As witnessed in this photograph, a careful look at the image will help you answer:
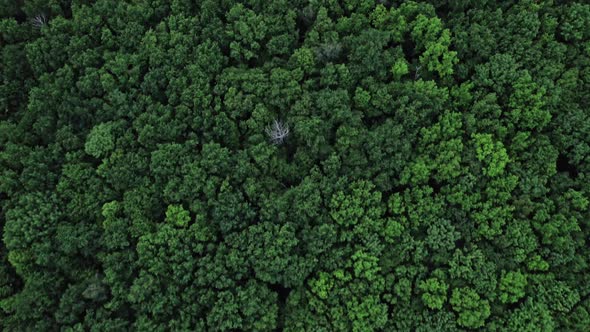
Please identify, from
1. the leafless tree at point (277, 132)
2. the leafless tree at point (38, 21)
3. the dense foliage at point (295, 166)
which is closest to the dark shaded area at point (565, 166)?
the dense foliage at point (295, 166)

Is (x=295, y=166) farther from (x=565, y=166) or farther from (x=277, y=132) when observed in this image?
(x=565, y=166)

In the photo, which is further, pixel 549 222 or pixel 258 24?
pixel 258 24

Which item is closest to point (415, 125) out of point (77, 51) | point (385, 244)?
point (385, 244)

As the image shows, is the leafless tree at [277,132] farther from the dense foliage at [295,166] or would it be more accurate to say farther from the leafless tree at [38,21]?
the leafless tree at [38,21]

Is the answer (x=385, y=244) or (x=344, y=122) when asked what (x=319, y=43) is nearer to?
(x=344, y=122)

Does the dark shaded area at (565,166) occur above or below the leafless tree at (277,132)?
below

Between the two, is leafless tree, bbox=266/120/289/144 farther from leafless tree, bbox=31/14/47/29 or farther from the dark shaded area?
leafless tree, bbox=31/14/47/29

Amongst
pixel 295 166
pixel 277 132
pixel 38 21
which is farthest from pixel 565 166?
pixel 38 21
